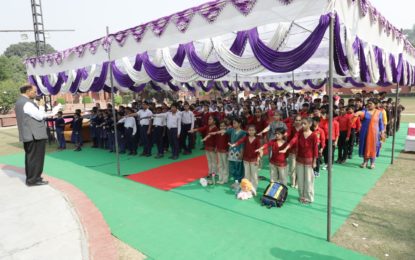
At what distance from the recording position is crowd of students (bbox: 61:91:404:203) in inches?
202

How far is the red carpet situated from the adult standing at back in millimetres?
2091

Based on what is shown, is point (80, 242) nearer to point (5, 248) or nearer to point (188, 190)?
point (5, 248)

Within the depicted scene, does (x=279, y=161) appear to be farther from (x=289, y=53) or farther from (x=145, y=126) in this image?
(x=145, y=126)

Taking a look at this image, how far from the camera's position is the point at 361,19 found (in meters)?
4.56

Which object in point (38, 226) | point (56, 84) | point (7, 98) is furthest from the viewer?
point (7, 98)

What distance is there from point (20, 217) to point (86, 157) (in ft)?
17.4

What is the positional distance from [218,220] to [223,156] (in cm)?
193

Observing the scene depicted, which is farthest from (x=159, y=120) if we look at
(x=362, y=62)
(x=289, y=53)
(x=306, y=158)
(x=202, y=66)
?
(x=362, y=62)

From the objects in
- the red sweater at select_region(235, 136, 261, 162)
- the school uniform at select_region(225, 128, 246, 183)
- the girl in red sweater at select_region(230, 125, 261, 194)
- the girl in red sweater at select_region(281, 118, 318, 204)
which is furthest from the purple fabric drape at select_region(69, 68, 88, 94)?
the girl in red sweater at select_region(281, 118, 318, 204)

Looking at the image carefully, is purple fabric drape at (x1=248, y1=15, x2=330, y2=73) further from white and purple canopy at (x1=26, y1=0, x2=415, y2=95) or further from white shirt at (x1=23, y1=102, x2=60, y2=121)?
white shirt at (x1=23, y1=102, x2=60, y2=121)

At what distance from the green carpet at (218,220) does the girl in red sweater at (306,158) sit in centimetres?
22

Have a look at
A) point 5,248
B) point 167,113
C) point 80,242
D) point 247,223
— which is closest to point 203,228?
point 247,223

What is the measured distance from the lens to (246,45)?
6281 mm

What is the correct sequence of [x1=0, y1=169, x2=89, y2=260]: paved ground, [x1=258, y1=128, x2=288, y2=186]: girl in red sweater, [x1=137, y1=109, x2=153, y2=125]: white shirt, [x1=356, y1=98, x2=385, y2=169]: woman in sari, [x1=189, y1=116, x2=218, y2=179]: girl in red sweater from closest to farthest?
[x1=0, y1=169, x2=89, y2=260]: paved ground < [x1=258, y1=128, x2=288, y2=186]: girl in red sweater < [x1=189, y1=116, x2=218, y2=179]: girl in red sweater < [x1=356, y1=98, x2=385, y2=169]: woman in sari < [x1=137, y1=109, x2=153, y2=125]: white shirt
